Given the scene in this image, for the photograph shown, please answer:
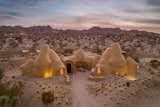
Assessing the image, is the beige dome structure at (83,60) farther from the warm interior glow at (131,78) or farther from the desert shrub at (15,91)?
the desert shrub at (15,91)

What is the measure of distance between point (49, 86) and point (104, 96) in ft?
16.8

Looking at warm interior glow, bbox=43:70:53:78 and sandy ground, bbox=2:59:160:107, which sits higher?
warm interior glow, bbox=43:70:53:78

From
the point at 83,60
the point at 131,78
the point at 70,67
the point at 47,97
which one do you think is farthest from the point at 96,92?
the point at 83,60

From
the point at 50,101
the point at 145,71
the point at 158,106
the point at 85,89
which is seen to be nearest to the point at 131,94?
the point at 158,106

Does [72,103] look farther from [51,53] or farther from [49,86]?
[51,53]

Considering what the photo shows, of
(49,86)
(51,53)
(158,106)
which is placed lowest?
(158,106)

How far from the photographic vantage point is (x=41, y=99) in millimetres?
19938

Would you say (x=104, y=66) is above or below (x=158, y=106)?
above

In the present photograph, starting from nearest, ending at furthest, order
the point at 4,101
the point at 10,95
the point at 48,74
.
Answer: the point at 4,101 < the point at 10,95 < the point at 48,74

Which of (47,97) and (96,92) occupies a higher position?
(47,97)

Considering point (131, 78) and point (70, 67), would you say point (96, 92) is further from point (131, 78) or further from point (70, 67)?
point (70, 67)

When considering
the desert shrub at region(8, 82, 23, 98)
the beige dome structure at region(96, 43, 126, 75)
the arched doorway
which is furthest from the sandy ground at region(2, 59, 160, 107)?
the arched doorway

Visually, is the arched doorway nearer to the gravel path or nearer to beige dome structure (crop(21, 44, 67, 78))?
the gravel path

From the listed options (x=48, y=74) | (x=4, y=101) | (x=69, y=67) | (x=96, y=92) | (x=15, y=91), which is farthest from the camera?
(x=69, y=67)
